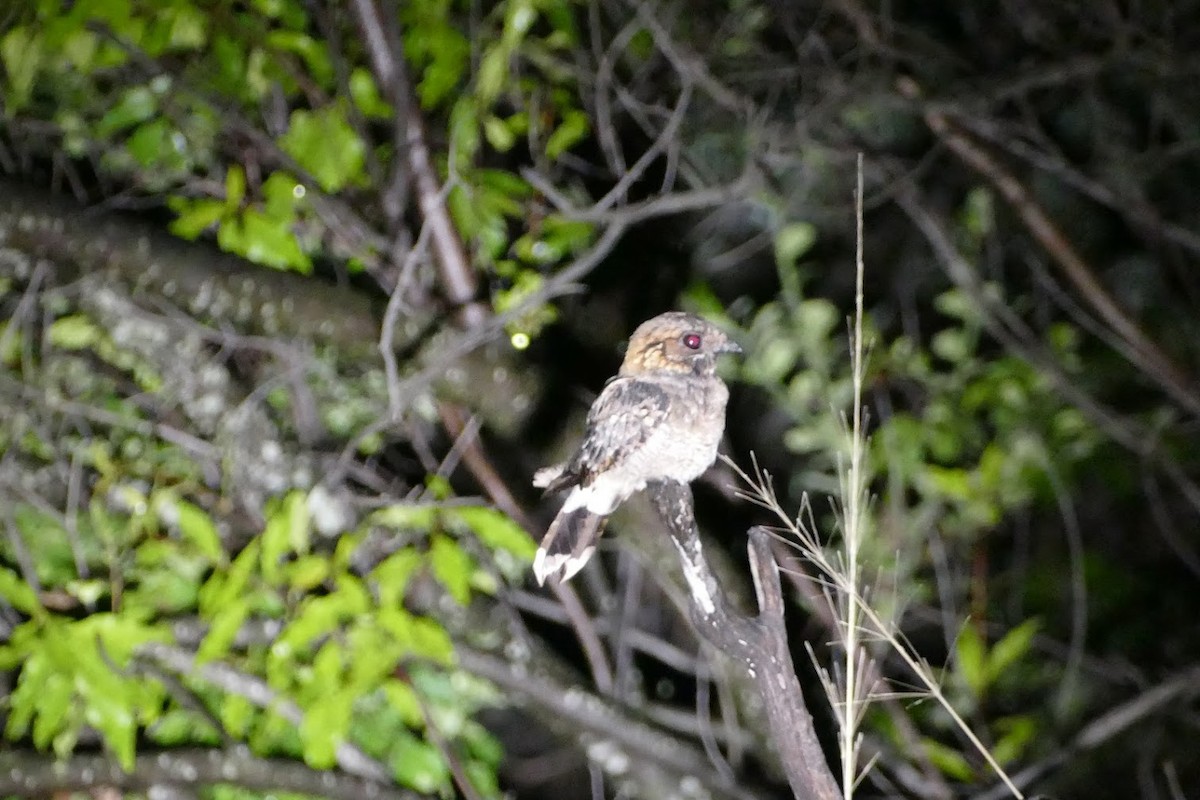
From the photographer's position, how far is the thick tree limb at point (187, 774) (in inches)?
106

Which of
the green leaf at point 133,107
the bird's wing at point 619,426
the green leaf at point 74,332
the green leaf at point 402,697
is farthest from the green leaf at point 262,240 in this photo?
the bird's wing at point 619,426

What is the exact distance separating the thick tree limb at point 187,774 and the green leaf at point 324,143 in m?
1.58

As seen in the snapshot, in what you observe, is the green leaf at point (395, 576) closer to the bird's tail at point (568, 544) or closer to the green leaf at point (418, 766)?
the green leaf at point (418, 766)

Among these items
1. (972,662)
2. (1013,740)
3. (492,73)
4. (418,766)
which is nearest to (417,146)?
(492,73)

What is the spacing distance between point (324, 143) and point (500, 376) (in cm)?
86

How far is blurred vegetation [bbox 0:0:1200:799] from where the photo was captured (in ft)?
8.87

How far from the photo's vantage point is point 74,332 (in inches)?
119

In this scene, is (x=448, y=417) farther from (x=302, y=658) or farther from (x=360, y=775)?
(x=360, y=775)

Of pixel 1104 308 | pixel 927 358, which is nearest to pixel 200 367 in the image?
pixel 927 358

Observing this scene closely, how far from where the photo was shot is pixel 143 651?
2777 mm

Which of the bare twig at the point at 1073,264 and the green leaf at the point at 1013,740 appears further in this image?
the bare twig at the point at 1073,264

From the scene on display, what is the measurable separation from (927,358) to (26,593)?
3.14m

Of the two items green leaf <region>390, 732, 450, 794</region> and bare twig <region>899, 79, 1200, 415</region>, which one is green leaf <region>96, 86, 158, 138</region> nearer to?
green leaf <region>390, 732, 450, 794</region>

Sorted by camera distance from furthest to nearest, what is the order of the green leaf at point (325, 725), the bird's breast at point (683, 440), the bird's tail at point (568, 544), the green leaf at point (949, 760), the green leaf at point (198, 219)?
the green leaf at point (949, 760)
the green leaf at point (198, 219)
the green leaf at point (325, 725)
the bird's breast at point (683, 440)
the bird's tail at point (568, 544)
